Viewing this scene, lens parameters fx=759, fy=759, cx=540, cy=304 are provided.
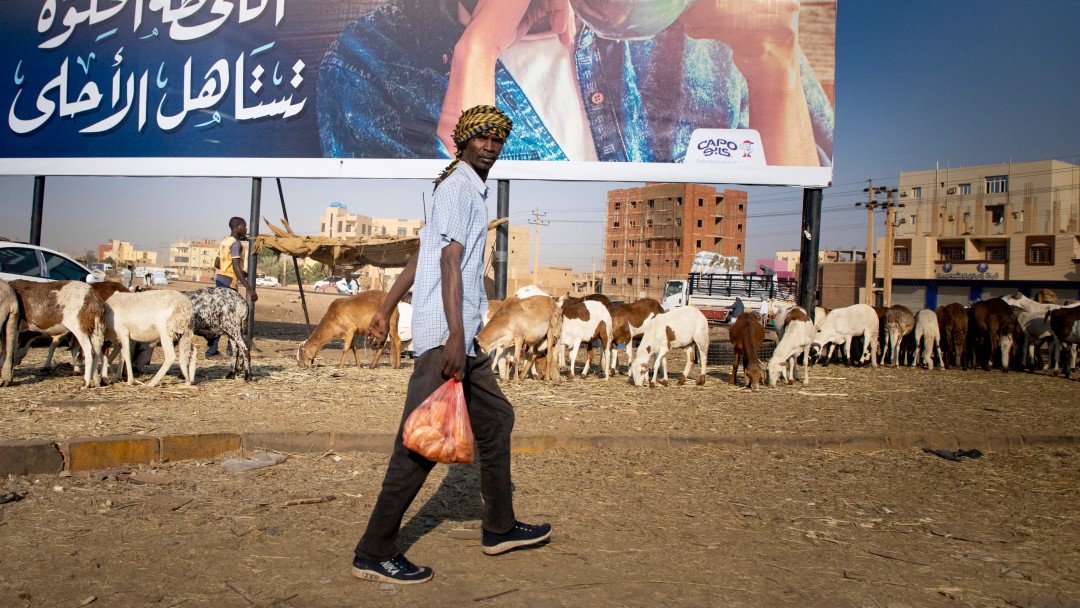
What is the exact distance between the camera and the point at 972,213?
62.8 metres

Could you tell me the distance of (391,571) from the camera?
3598mm

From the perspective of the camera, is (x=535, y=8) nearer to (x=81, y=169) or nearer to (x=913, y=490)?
(x=81, y=169)

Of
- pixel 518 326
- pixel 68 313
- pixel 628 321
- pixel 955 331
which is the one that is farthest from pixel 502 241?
pixel 955 331

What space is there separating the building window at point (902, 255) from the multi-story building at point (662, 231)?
1851cm

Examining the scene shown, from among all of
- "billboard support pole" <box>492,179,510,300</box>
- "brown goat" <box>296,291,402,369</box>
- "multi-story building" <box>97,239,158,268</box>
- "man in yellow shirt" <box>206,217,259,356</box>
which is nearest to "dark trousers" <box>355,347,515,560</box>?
"man in yellow shirt" <box>206,217,259,356</box>

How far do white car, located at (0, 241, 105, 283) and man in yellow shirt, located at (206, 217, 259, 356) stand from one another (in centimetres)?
203

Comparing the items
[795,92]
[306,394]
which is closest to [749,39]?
[795,92]

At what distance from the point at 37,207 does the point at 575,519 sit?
16675 millimetres

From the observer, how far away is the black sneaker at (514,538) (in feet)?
13.1

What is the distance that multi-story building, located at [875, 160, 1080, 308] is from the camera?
4966cm

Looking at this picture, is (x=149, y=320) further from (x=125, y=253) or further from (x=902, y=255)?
(x=125, y=253)

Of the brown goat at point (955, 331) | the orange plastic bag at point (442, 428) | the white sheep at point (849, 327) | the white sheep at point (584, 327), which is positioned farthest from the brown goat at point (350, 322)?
the brown goat at point (955, 331)

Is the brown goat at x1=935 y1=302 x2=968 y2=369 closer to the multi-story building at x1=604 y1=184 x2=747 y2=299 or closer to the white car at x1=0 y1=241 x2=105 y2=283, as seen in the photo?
the white car at x1=0 y1=241 x2=105 y2=283

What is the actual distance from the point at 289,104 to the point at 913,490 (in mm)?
13878
